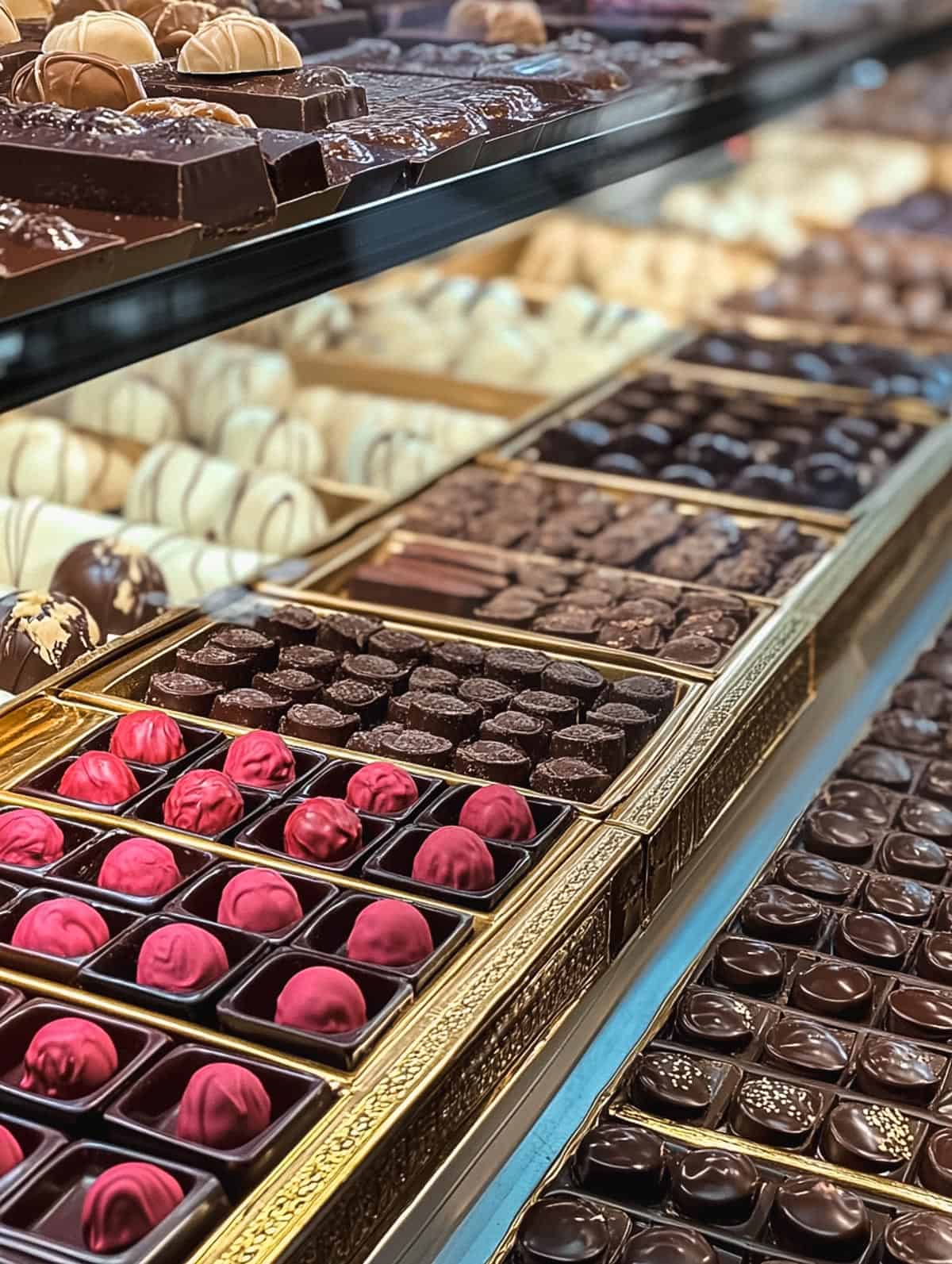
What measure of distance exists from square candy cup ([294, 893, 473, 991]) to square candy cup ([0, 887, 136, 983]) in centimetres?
17

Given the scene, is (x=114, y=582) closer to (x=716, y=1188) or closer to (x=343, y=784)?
(x=343, y=784)

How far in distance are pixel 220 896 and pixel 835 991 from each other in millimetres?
641

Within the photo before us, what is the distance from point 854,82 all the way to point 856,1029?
8.60ft

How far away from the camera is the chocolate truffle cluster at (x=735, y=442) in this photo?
2.91 m

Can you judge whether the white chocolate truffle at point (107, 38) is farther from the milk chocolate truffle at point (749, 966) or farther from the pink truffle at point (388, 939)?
the milk chocolate truffle at point (749, 966)

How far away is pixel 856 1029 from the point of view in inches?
64.7

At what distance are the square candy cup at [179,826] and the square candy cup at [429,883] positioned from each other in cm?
15

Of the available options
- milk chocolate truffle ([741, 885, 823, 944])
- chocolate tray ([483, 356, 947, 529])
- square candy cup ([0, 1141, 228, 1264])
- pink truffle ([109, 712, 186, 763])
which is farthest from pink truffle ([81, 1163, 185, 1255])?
chocolate tray ([483, 356, 947, 529])

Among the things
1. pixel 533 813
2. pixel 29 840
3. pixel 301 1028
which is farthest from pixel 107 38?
pixel 301 1028

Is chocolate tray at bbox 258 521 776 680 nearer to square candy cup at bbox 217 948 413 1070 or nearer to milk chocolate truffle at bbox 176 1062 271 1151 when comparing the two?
square candy cup at bbox 217 948 413 1070

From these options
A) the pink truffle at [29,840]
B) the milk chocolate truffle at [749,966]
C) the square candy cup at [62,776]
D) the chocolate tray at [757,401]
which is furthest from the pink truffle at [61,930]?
the chocolate tray at [757,401]

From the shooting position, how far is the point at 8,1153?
4.09ft

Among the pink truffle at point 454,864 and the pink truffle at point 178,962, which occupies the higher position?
the pink truffle at point 178,962

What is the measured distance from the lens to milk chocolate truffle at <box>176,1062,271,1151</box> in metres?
1.28
